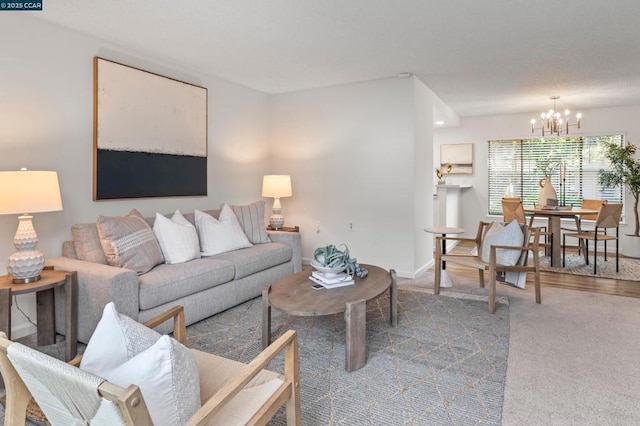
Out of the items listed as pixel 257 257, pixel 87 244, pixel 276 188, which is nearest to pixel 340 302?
pixel 257 257

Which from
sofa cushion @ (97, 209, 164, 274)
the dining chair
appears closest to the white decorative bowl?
sofa cushion @ (97, 209, 164, 274)

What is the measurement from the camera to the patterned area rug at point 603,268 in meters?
4.72

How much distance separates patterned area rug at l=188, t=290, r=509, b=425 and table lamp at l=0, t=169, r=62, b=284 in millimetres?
1138

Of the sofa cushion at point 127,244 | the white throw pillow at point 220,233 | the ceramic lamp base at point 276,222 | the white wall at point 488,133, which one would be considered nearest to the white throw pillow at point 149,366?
the sofa cushion at point 127,244

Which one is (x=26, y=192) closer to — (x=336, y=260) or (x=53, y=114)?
(x=53, y=114)

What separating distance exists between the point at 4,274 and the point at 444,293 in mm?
3749

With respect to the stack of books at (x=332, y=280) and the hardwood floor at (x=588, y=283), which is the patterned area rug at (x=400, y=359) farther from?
the hardwood floor at (x=588, y=283)

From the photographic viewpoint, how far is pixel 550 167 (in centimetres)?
687

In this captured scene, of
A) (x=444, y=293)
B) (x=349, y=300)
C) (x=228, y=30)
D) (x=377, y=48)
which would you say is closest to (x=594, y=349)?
(x=444, y=293)

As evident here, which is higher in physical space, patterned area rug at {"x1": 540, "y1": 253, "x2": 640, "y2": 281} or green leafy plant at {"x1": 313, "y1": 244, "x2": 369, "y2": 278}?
green leafy plant at {"x1": 313, "y1": 244, "x2": 369, "y2": 278}

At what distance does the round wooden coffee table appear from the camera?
2.34 metres

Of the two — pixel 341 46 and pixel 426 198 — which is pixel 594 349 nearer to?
pixel 426 198

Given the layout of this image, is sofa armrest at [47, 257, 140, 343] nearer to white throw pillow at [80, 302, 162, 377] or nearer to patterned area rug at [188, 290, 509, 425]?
patterned area rug at [188, 290, 509, 425]

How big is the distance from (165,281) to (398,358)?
174 cm
